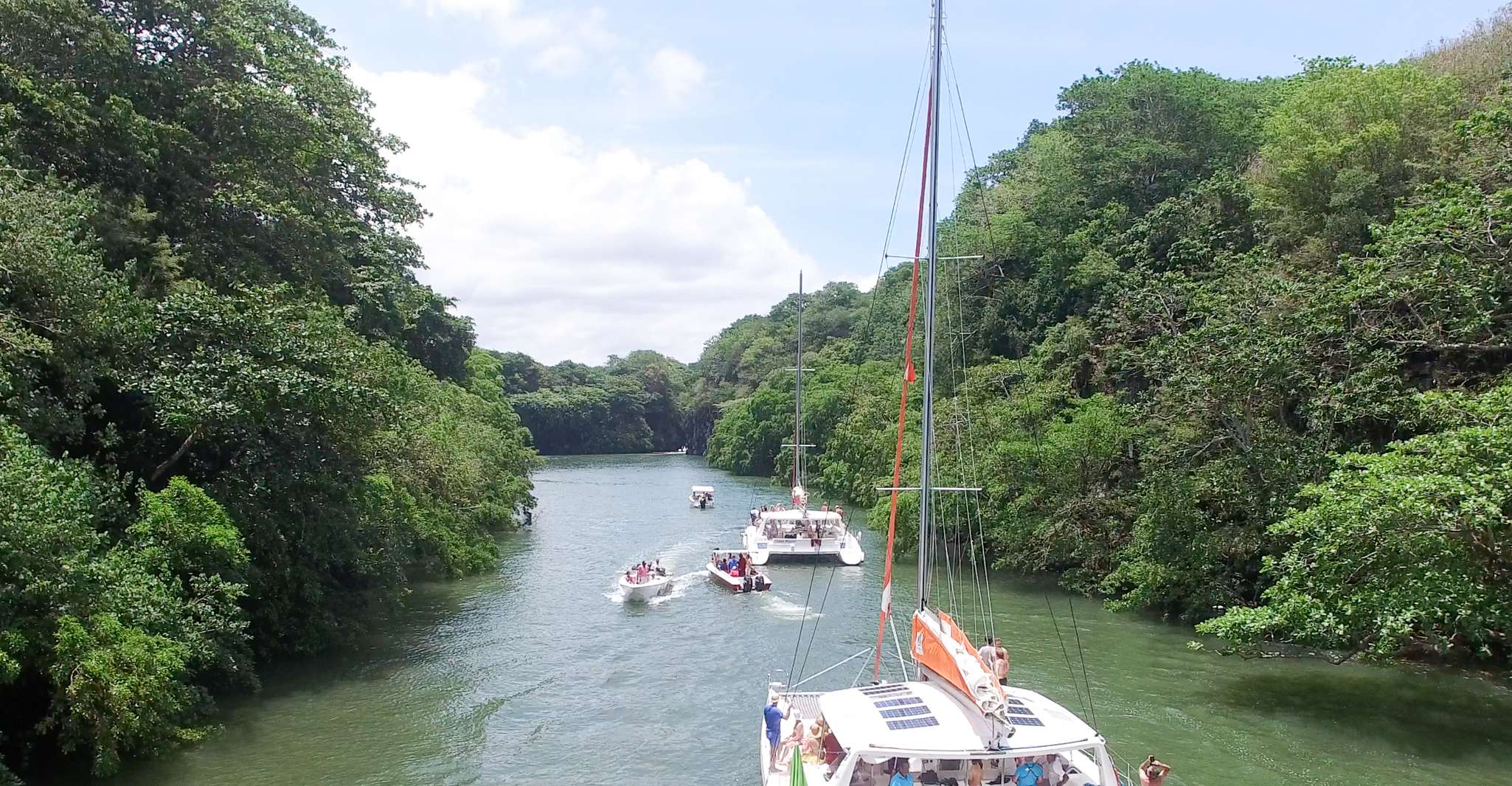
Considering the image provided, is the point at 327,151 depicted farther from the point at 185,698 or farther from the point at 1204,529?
the point at 1204,529

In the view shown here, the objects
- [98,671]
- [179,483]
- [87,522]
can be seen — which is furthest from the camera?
[179,483]

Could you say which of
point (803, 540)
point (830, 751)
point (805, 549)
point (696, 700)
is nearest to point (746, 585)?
point (805, 549)

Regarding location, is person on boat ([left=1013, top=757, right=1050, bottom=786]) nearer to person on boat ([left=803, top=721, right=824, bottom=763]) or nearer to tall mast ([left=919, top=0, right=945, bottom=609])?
person on boat ([left=803, top=721, right=824, bottom=763])

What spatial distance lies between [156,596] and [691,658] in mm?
12466

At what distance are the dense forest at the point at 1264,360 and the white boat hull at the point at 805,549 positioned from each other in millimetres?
2113

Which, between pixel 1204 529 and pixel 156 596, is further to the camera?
pixel 1204 529

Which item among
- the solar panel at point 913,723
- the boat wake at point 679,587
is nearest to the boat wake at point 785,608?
the boat wake at point 679,587

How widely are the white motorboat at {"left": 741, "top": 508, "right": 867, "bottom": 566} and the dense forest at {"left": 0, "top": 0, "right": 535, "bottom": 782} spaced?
47.5 ft

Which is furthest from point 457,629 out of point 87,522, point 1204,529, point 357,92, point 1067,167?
point 1067,167

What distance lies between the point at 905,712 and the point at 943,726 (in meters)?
0.73

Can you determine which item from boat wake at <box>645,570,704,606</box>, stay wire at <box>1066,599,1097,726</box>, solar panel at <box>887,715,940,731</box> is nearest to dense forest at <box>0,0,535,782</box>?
boat wake at <box>645,570,704,606</box>

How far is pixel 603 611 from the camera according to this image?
30.7 metres

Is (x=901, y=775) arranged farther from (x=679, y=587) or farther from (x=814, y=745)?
(x=679, y=587)

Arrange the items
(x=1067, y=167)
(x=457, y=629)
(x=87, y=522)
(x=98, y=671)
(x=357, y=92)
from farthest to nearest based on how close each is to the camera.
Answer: (x=1067, y=167), (x=357, y=92), (x=457, y=629), (x=87, y=522), (x=98, y=671)
